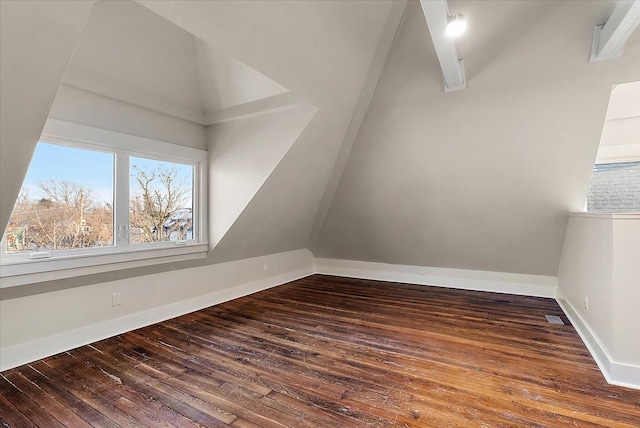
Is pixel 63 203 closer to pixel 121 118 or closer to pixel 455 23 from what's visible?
pixel 121 118

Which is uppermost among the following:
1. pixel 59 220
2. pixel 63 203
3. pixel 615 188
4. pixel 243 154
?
pixel 243 154

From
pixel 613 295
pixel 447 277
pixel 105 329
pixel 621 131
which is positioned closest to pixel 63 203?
pixel 105 329

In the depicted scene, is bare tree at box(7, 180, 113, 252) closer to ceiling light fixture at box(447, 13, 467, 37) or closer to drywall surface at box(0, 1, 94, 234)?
drywall surface at box(0, 1, 94, 234)

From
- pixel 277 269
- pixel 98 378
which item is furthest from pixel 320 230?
pixel 98 378

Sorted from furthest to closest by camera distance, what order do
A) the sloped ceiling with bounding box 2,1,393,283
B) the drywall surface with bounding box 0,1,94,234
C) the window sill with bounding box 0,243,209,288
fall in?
the window sill with bounding box 0,243,209,288 → the sloped ceiling with bounding box 2,1,393,283 → the drywall surface with bounding box 0,1,94,234

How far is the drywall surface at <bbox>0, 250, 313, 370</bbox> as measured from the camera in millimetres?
2369

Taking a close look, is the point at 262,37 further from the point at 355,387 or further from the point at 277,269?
the point at 277,269

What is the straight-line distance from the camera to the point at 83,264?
2656 mm

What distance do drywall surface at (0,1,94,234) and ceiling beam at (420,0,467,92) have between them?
180cm

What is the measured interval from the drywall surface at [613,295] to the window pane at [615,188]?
87cm

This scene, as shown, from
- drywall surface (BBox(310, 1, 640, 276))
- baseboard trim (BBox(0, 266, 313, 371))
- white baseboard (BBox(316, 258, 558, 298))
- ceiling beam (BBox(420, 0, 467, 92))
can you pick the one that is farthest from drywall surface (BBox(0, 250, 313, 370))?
ceiling beam (BBox(420, 0, 467, 92))

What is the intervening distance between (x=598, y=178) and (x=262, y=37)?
3758 mm

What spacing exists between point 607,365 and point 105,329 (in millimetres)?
3967

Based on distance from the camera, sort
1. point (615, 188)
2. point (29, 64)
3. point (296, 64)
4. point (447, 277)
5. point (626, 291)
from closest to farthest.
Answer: point (29, 64) → point (626, 291) → point (296, 64) → point (615, 188) → point (447, 277)
